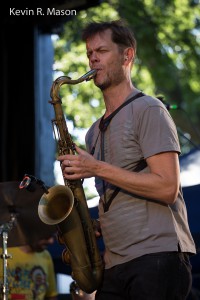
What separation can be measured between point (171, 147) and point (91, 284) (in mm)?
873

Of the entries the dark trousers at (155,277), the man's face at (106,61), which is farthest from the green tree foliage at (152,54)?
Answer: the dark trousers at (155,277)

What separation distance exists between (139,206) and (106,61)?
0.87 meters

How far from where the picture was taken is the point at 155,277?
11.0 ft

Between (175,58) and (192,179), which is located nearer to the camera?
(192,179)

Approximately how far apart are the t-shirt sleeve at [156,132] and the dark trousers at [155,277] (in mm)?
525

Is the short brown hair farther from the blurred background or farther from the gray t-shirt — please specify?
the blurred background

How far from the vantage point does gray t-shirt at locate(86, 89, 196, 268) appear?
3.40m

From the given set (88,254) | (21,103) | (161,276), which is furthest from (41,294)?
(161,276)

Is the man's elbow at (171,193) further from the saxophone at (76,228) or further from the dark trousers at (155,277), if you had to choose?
the saxophone at (76,228)

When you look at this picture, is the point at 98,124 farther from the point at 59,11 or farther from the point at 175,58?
the point at 175,58

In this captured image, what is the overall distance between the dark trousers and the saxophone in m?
0.26

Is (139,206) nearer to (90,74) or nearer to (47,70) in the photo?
(90,74)

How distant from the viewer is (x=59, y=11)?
25.8 feet

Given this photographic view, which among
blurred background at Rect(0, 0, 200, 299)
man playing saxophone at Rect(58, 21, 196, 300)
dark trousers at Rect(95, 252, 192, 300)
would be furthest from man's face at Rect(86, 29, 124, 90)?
dark trousers at Rect(95, 252, 192, 300)
